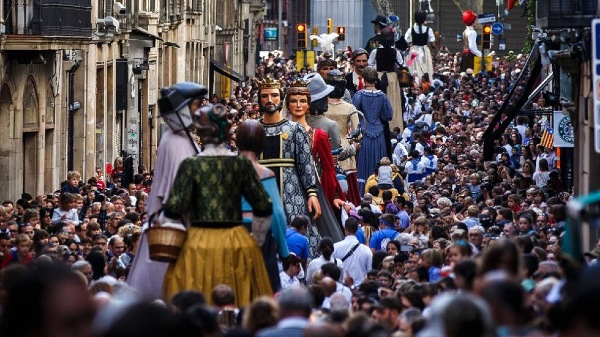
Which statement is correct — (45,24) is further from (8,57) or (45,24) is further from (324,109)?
(324,109)

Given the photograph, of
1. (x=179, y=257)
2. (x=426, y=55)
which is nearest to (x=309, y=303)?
(x=179, y=257)

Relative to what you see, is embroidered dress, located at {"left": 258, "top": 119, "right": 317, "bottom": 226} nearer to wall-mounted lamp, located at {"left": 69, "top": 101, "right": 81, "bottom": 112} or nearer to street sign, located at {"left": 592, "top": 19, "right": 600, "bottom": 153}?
street sign, located at {"left": 592, "top": 19, "right": 600, "bottom": 153}

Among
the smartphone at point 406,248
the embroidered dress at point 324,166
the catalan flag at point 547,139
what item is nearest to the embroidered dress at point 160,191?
the smartphone at point 406,248

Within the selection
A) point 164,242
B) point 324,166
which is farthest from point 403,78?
point 164,242

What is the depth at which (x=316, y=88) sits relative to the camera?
74.8 ft

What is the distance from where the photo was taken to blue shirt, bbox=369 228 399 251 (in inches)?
818

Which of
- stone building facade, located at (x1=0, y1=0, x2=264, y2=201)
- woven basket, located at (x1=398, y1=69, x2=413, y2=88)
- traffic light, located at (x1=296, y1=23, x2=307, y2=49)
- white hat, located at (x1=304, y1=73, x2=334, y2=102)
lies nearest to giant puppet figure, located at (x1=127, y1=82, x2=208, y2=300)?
white hat, located at (x1=304, y1=73, x2=334, y2=102)

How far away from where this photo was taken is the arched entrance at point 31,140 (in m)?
35.5

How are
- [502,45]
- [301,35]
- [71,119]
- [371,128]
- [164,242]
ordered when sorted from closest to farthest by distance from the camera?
1. [164,242]
2. [371,128]
3. [71,119]
4. [301,35]
5. [502,45]

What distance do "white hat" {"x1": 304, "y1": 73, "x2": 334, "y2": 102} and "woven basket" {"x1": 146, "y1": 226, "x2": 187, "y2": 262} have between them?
929cm

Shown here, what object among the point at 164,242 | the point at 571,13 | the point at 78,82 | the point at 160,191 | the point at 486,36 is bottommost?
the point at 164,242

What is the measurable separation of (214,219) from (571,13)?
13.0m

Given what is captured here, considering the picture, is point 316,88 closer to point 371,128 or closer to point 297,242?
point 297,242

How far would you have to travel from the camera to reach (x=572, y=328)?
820cm
